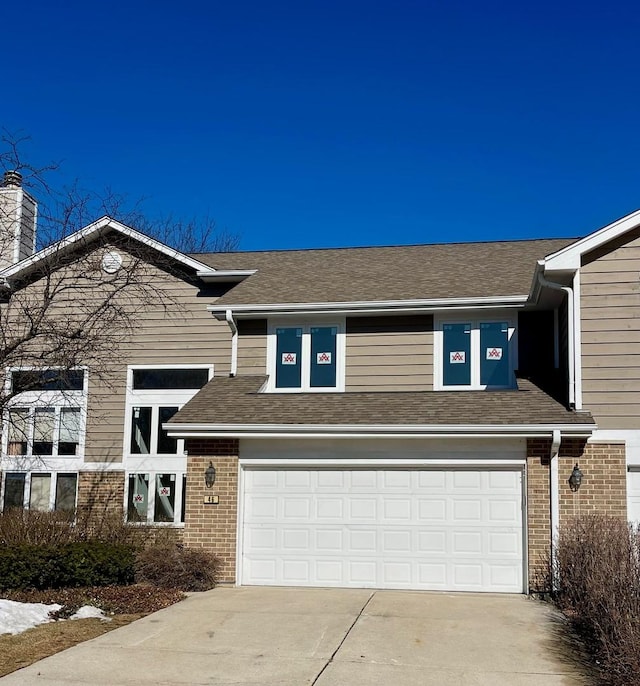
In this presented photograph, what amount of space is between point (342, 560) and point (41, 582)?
4809mm

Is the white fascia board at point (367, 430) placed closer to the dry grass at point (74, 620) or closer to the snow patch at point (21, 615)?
the dry grass at point (74, 620)

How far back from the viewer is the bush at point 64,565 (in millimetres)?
12406

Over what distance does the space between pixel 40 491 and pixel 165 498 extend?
284 centimetres

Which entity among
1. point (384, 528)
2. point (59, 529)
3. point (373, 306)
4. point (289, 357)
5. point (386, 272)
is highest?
point (386, 272)

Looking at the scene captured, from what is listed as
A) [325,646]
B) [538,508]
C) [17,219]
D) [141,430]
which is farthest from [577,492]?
[17,219]

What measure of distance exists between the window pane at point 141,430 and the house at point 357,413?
42 millimetres

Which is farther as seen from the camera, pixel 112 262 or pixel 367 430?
pixel 112 262

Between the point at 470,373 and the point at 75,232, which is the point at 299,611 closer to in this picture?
the point at 470,373

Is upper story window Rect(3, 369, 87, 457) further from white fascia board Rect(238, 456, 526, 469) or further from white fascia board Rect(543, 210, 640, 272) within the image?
white fascia board Rect(543, 210, 640, 272)

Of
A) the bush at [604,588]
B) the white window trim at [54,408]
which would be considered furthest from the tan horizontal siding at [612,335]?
the white window trim at [54,408]

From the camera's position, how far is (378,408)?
47.0ft

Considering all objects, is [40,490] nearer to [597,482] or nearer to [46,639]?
[46,639]

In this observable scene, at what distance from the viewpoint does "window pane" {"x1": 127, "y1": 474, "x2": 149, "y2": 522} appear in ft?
55.3

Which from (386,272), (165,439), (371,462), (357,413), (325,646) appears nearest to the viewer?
(325,646)
